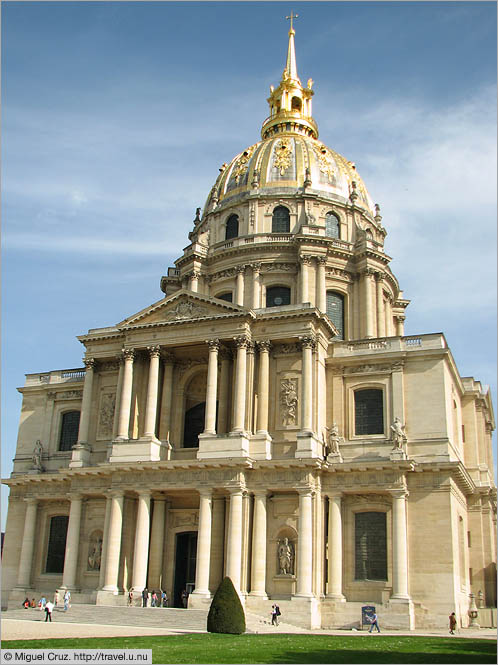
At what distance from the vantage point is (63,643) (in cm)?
2436

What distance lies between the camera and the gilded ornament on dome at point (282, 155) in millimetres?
59562

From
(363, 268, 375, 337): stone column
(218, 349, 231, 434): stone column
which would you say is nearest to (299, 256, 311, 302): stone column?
(363, 268, 375, 337): stone column

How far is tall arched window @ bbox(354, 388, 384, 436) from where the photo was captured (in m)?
43.5

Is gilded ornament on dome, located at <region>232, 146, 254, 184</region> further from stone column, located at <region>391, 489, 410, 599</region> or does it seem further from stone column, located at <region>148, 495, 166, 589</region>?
stone column, located at <region>391, 489, 410, 599</region>

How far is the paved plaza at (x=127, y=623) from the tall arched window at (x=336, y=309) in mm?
22325

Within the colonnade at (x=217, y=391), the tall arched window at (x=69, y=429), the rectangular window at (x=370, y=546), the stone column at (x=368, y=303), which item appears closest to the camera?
the rectangular window at (x=370, y=546)

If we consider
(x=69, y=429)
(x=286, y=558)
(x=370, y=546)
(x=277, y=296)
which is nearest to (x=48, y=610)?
(x=286, y=558)

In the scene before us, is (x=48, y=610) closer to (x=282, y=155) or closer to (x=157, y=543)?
(x=157, y=543)

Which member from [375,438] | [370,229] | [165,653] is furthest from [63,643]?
[370,229]

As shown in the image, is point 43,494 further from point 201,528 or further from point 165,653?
point 165,653

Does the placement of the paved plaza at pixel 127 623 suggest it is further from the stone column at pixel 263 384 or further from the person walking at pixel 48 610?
the stone column at pixel 263 384

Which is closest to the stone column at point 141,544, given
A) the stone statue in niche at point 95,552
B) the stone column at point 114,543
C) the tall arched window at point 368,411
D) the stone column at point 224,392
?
the stone column at point 114,543

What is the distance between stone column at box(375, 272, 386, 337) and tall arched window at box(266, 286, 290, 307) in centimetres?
672

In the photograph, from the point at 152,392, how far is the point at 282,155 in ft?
80.3
